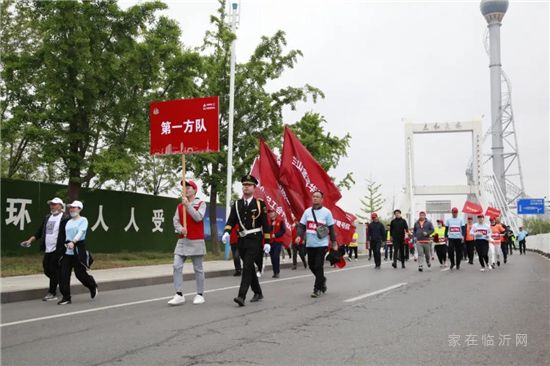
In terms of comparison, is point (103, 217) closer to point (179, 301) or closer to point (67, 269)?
point (67, 269)

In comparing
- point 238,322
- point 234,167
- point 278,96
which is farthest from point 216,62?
point 238,322

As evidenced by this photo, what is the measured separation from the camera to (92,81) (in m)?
16.2

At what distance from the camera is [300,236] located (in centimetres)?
973

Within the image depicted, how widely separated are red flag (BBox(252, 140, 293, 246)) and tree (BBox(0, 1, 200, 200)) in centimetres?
399

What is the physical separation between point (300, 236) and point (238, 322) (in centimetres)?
288

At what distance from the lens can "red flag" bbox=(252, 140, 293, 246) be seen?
1518cm

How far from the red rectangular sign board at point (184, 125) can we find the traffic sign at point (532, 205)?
43554 millimetres

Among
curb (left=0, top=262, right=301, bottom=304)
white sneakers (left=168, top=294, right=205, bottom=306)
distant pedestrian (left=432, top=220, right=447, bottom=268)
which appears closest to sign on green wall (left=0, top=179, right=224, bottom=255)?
curb (left=0, top=262, right=301, bottom=304)

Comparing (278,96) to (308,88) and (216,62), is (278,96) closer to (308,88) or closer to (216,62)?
(308,88)

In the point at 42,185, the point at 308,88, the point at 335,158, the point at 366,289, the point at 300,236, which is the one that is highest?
the point at 308,88

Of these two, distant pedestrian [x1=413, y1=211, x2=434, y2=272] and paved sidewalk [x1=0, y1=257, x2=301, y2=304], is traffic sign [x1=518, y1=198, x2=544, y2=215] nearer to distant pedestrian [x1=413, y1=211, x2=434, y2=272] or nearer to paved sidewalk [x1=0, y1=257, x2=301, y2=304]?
distant pedestrian [x1=413, y1=211, x2=434, y2=272]

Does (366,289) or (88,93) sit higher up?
(88,93)

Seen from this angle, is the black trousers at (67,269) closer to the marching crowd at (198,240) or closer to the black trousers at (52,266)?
the marching crowd at (198,240)

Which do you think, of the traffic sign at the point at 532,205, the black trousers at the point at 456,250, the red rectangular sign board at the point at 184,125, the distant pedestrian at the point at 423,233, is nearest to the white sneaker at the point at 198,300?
the red rectangular sign board at the point at 184,125
